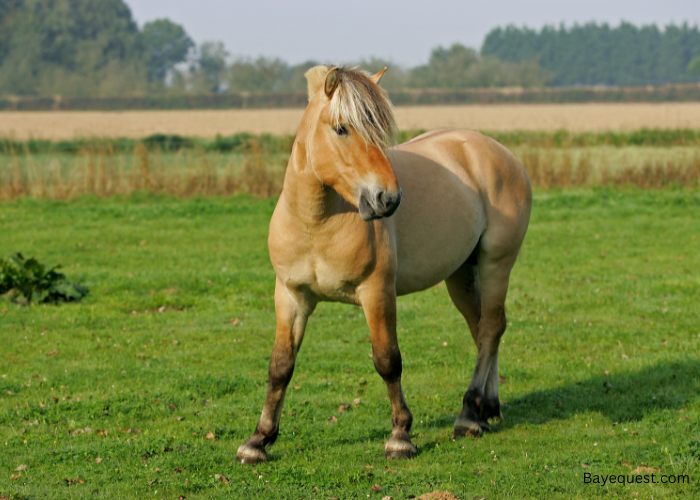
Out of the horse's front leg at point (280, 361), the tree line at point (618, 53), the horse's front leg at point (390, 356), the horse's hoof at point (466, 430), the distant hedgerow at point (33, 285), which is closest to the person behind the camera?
the horse's front leg at point (390, 356)

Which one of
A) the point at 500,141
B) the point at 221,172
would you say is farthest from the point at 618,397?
the point at 500,141

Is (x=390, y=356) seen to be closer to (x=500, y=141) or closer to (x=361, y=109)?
(x=361, y=109)

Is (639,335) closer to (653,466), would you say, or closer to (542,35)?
(653,466)

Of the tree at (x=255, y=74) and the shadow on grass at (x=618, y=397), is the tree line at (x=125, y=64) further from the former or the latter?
the shadow on grass at (x=618, y=397)

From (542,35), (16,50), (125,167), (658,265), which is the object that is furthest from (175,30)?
(658,265)

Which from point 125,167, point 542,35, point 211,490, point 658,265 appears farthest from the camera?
point 542,35

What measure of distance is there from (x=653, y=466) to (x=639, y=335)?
3.36 metres

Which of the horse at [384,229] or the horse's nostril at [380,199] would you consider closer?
the horse's nostril at [380,199]

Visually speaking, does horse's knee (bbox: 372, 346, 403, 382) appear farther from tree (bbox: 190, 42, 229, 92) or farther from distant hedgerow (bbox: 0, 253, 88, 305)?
tree (bbox: 190, 42, 229, 92)

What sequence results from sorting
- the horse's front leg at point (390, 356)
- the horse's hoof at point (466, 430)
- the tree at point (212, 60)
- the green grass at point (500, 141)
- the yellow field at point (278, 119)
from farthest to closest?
1. the tree at point (212, 60)
2. the yellow field at point (278, 119)
3. the green grass at point (500, 141)
4. the horse's hoof at point (466, 430)
5. the horse's front leg at point (390, 356)

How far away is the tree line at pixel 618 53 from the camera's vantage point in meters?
132

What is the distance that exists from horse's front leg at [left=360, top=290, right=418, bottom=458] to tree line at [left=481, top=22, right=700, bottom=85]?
134655 millimetres

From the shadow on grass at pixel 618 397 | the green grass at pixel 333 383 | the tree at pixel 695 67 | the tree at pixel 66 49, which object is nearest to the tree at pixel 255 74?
the tree at pixel 66 49

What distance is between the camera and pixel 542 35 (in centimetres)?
15038
